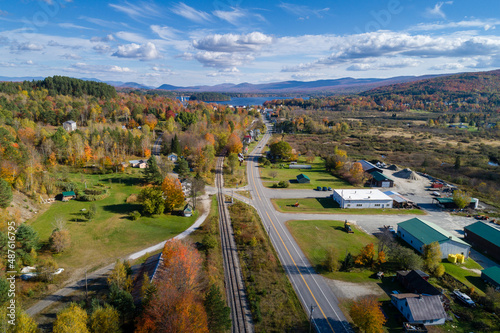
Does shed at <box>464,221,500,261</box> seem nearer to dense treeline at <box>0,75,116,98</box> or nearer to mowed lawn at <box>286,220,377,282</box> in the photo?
mowed lawn at <box>286,220,377,282</box>

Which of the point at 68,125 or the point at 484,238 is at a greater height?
the point at 68,125

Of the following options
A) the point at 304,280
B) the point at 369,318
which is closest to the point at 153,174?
the point at 304,280

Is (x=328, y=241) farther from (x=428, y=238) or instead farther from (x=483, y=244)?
(x=483, y=244)

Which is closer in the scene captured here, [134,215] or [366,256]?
[366,256]

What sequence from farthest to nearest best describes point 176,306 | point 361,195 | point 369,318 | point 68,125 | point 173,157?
point 68,125 → point 173,157 → point 361,195 → point 369,318 → point 176,306

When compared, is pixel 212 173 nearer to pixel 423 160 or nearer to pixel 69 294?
pixel 69 294

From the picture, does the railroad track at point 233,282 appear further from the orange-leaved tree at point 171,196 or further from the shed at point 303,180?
the shed at point 303,180
